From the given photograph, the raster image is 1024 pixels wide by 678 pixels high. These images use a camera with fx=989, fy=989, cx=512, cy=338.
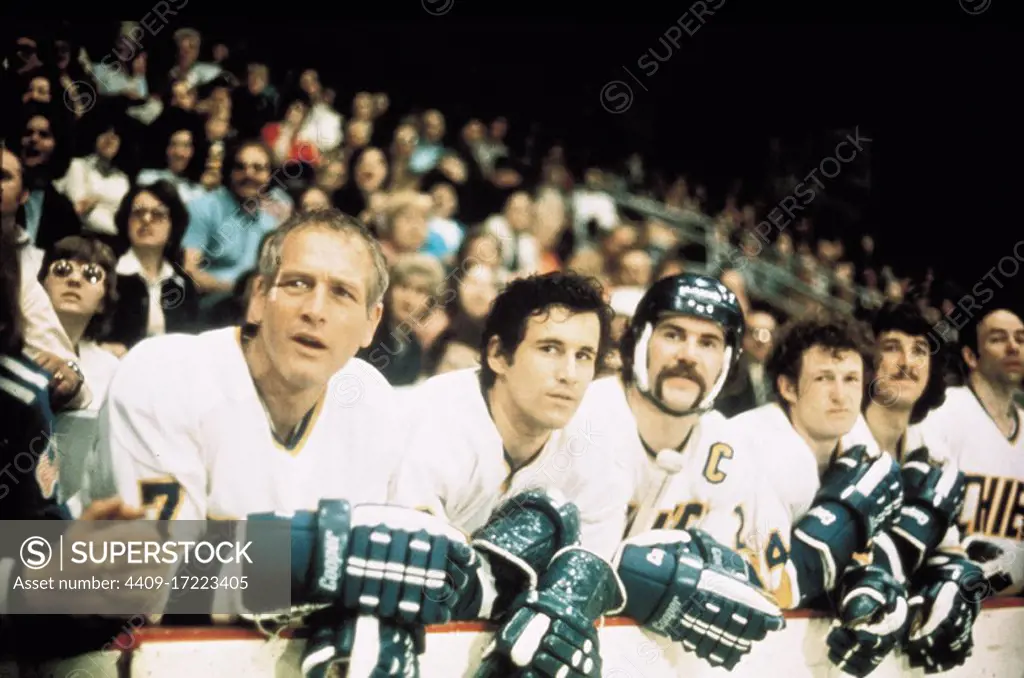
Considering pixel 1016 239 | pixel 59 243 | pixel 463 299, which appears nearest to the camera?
pixel 59 243

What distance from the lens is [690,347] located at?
2707 mm

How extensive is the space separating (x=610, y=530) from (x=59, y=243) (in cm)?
155

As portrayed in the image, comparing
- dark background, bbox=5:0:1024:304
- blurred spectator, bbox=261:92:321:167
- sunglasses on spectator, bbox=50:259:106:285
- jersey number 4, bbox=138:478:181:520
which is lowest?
jersey number 4, bbox=138:478:181:520

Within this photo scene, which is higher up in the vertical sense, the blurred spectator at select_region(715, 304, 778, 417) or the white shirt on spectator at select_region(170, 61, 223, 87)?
the white shirt on spectator at select_region(170, 61, 223, 87)

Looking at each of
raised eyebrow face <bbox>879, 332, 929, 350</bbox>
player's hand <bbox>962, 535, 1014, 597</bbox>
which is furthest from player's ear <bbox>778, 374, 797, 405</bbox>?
player's hand <bbox>962, 535, 1014, 597</bbox>

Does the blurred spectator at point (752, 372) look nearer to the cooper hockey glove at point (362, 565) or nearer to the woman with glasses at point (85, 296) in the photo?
the cooper hockey glove at point (362, 565)

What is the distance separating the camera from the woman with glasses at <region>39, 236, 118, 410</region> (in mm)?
2332

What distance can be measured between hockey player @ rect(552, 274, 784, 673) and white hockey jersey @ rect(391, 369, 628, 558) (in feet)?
0.20

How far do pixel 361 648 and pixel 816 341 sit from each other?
5.17ft

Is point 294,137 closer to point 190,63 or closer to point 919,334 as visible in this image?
point 190,63

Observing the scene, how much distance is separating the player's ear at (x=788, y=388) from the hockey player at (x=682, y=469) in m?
0.25

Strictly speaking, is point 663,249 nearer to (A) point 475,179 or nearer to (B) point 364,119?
(A) point 475,179

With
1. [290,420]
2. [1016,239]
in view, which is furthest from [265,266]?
[1016,239]

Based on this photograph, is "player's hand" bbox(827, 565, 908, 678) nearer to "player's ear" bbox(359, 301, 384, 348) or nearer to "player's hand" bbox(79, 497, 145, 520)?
"player's ear" bbox(359, 301, 384, 348)
